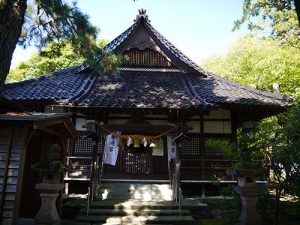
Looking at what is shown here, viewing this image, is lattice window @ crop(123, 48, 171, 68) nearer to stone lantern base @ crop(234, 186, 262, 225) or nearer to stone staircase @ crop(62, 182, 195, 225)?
stone staircase @ crop(62, 182, 195, 225)

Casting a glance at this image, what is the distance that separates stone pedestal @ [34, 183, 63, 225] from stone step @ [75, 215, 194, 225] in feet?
4.58

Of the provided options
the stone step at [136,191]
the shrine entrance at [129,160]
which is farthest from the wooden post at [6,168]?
the shrine entrance at [129,160]

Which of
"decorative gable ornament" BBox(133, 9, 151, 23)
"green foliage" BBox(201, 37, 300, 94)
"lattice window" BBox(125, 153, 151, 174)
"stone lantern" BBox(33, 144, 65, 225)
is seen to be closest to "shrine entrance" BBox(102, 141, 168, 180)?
"lattice window" BBox(125, 153, 151, 174)

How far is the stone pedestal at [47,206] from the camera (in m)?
7.17

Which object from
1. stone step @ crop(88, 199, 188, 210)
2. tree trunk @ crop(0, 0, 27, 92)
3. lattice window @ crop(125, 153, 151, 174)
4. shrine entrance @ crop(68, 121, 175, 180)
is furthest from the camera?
lattice window @ crop(125, 153, 151, 174)

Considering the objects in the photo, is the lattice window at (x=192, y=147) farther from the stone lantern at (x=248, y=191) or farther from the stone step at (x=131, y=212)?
the stone lantern at (x=248, y=191)

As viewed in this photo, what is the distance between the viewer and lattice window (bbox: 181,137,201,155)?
496 inches

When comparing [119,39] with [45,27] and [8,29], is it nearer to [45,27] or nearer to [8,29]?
[45,27]

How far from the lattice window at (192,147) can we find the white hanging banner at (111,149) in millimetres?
3544

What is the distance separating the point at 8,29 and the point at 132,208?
6.56 metres

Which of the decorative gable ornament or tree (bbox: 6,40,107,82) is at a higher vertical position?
tree (bbox: 6,40,107,82)

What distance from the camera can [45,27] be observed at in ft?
30.1

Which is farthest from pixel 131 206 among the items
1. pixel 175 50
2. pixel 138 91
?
pixel 175 50

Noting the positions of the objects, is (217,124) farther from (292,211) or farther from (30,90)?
(30,90)
